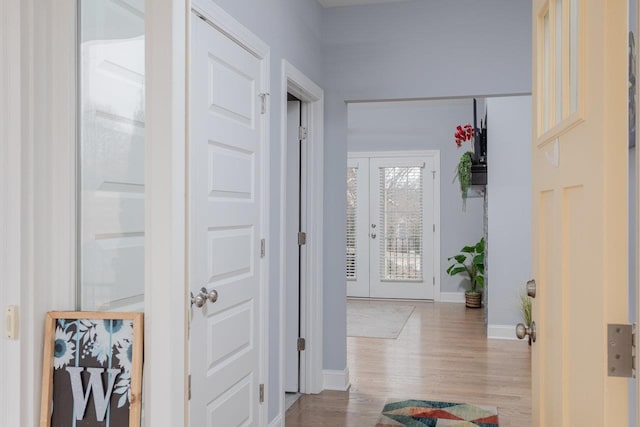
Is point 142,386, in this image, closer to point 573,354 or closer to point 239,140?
point 573,354

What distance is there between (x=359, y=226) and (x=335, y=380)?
442 cm

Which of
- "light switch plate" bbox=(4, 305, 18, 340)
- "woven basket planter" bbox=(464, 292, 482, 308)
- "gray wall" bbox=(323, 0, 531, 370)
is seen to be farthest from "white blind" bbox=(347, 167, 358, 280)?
"light switch plate" bbox=(4, 305, 18, 340)

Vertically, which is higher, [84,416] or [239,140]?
[239,140]

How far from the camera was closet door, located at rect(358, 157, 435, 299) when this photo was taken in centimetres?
817

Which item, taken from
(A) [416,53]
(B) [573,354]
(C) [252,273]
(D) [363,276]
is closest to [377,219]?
(D) [363,276]

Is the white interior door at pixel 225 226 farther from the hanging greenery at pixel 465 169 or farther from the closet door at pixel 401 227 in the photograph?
the closet door at pixel 401 227

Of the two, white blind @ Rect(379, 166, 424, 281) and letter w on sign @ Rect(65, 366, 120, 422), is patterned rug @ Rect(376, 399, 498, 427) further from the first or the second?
white blind @ Rect(379, 166, 424, 281)

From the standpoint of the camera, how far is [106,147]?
60.7 inches

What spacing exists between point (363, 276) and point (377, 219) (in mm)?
855

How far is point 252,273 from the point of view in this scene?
2.87 meters

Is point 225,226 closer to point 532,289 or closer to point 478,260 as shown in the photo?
point 532,289

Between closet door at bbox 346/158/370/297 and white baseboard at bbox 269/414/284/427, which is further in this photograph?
closet door at bbox 346/158/370/297

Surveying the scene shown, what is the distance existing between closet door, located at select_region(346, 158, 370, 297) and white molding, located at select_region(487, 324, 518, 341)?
2756 millimetres

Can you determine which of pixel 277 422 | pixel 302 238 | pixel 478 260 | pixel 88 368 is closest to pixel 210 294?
pixel 88 368
